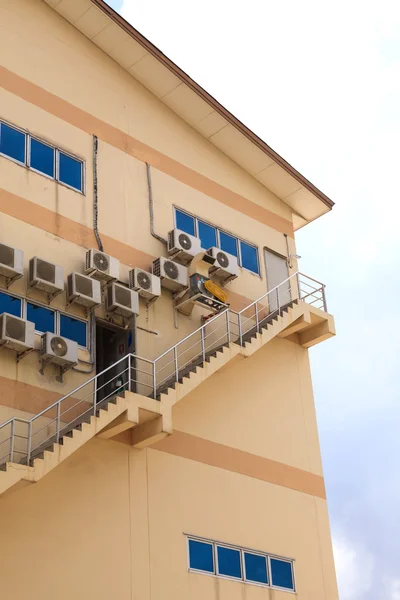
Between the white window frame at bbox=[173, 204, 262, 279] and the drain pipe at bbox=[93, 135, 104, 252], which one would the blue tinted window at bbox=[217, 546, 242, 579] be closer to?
the drain pipe at bbox=[93, 135, 104, 252]

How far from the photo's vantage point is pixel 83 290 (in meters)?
22.5

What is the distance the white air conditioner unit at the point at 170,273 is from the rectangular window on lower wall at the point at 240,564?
22.3ft

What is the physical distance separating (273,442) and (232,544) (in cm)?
352

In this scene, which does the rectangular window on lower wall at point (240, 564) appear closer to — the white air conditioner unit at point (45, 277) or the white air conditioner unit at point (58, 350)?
the white air conditioner unit at point (58, 350)

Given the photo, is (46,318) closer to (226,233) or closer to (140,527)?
(140,527)

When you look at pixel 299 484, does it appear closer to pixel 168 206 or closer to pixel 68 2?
pixel 168 206

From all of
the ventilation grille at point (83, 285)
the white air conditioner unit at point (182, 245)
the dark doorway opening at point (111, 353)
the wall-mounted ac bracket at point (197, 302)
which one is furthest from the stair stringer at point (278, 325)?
the ventilation grille at point (83, 285)

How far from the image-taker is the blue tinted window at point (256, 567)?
23.2 m

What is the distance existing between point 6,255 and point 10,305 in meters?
1.18

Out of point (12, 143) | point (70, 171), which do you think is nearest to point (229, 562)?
point (70, 171)

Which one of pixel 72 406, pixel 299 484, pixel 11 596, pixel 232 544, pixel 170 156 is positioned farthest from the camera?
pixel 170 156

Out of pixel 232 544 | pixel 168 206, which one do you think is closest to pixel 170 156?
pixel 168 206

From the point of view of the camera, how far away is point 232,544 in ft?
75.8

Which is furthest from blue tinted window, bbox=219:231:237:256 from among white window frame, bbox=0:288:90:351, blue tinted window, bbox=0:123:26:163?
blue tinted window, bbox=0:123:26:163
